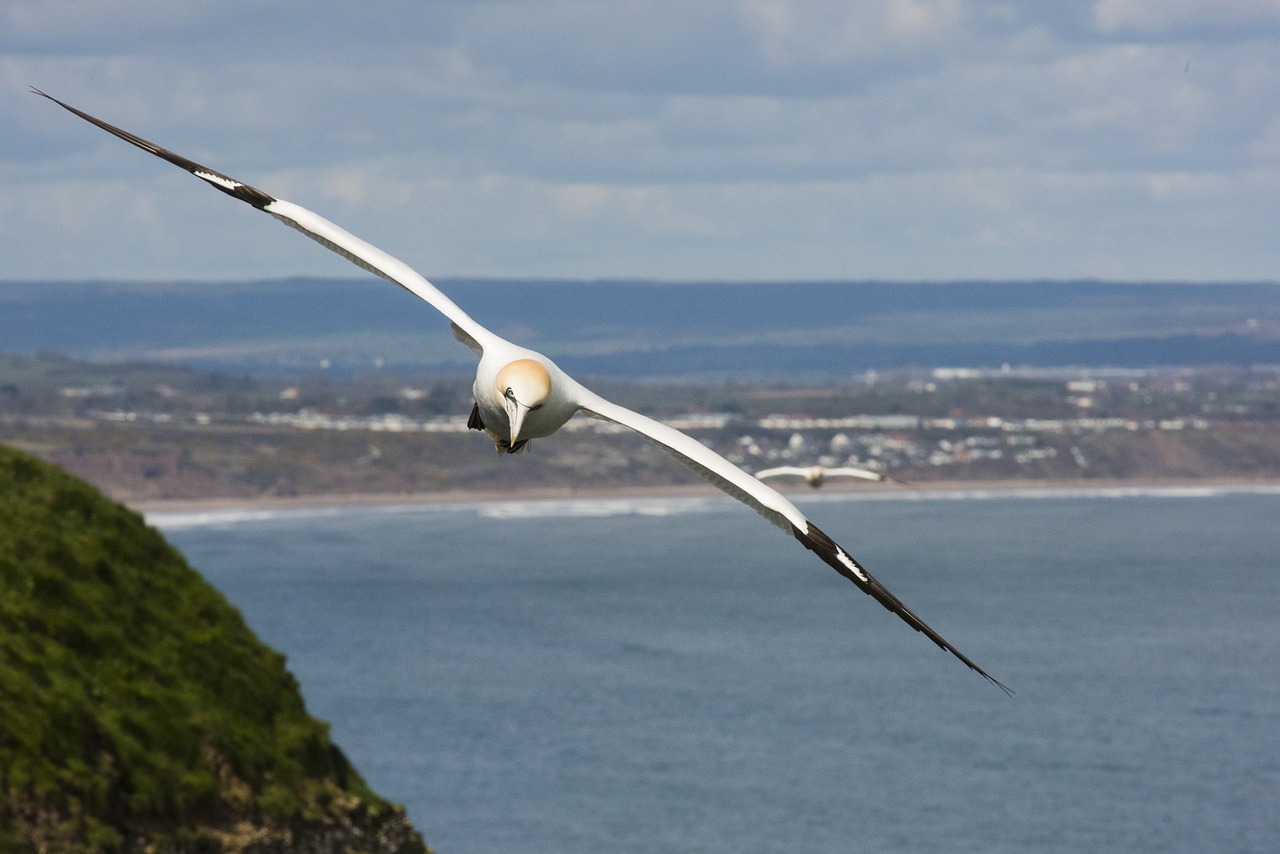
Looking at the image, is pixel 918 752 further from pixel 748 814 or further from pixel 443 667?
pixel 443 667

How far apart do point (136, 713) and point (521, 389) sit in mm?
22286

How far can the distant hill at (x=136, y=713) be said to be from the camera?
1239 inches

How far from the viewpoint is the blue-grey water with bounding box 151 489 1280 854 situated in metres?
95.4

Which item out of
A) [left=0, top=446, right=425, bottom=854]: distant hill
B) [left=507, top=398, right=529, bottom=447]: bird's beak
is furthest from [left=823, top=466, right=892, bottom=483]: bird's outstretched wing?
[left=507, top=398, right=529, bottom=447]: bird's beak

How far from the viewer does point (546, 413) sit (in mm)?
15164

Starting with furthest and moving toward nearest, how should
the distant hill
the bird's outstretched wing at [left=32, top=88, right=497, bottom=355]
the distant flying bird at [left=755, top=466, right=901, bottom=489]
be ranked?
the distant flying bird at [left=755, top=466, right=901, bottom=489]
the distant hill
the bird's outstretched wing at [left=32, top=88, right=497, bottom=355]

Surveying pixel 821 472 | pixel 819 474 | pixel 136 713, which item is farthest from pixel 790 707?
pixel 136 713

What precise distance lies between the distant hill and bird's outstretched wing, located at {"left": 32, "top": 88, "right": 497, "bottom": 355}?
13523 millimetres

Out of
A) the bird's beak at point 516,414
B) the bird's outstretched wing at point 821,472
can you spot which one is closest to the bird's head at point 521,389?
the bird's beak at point 516,414

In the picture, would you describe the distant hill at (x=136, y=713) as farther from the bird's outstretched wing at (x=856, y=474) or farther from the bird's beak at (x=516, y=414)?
the bird's beak at (x=516, y=414)

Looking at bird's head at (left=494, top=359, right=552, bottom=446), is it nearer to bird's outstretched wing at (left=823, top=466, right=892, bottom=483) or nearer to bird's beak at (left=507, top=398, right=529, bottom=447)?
bird's beak at (left=507, top=398, right=529, bottom=447)

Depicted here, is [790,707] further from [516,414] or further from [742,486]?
[516,414]

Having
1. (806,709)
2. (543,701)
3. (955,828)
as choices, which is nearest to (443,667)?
(543,701)

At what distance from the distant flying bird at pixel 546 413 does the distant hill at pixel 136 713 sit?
14.9 meters
